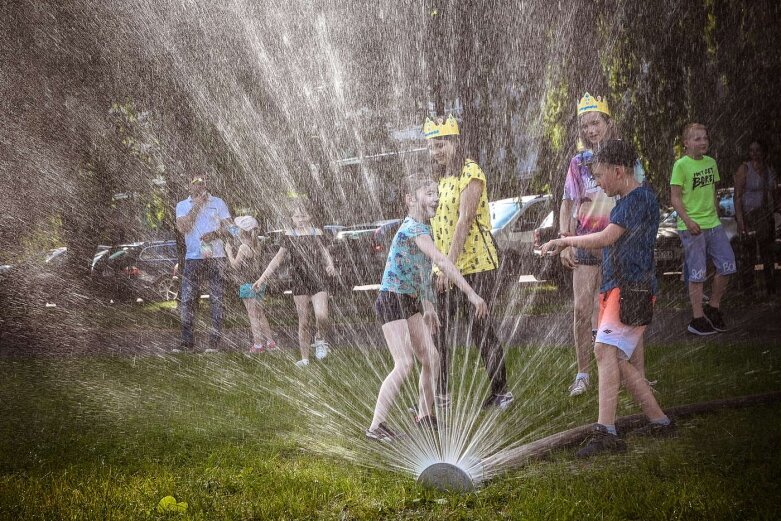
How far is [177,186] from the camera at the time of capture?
1425 centimetres

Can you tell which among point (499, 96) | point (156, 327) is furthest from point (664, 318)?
point (156, 327)

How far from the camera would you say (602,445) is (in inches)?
159

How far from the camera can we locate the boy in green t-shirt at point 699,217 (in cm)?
723

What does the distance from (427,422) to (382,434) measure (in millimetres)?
269

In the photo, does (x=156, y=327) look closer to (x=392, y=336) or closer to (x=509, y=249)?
(x=509, y=249)

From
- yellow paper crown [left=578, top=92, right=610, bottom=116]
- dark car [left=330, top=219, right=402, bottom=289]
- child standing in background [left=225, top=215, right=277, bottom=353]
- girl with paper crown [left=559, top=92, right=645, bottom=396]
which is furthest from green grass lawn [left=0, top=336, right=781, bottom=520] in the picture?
dark car [left=330, top=219, right=402, bottom=289]

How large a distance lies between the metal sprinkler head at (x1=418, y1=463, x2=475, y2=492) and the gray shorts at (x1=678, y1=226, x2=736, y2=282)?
176 inches

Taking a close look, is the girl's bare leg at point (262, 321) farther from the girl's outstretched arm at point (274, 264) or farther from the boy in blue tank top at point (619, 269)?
the boy in blue tank top at point (619, 269)

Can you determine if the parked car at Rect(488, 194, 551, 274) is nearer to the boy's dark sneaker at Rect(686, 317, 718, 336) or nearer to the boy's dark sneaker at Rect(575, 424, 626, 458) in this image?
the boy's dark sneaker at Rect(686, 317, 718, 336)

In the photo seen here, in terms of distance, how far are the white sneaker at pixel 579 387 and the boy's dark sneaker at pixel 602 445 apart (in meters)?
1.24

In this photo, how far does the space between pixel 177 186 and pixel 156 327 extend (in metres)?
3.04

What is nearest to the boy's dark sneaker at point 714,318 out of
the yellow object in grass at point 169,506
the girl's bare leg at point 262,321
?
the girl's bare leg at point 262,321

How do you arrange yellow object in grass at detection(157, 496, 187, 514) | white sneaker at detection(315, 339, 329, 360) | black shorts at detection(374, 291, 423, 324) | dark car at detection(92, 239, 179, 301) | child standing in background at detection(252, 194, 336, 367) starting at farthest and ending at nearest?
dark car at detection(92, 239, 179, 301), white sneaker at detection(315, 339, 329, 360), child standing in background at detection(252, 194, 336, 367), black shorts at detection(374, 291, 423, 324), yellow object in grass at detection(157, 496, 187, 514)

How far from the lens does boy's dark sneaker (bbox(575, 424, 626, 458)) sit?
4043 mm
